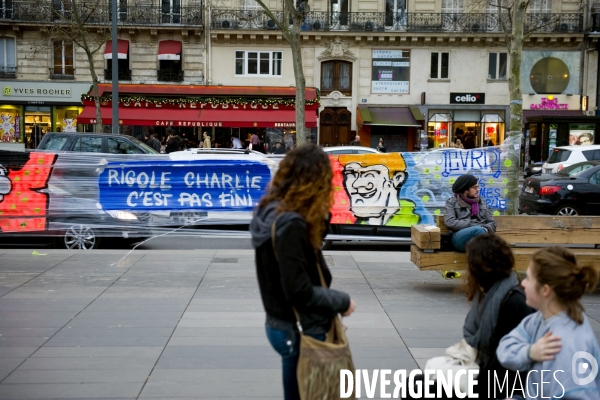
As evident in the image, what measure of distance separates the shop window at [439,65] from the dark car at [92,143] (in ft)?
83.7

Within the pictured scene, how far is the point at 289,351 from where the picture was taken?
358cm

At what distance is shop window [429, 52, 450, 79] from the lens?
38.3 meters

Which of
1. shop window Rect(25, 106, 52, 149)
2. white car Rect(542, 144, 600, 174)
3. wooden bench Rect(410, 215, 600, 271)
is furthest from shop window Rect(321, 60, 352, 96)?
wooden bench Rect(410, 215, 600, 271)

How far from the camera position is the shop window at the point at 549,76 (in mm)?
38469

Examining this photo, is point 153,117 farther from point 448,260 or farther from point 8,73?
point 448,260

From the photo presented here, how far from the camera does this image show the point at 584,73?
38.6m

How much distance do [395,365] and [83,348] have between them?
266cm

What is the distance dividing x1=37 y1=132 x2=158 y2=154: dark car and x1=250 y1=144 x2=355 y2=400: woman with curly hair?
1226cm

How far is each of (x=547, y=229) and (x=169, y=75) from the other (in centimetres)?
3122

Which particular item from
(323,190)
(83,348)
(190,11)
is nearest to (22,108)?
(190,11)

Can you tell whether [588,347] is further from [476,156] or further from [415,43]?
[415,43]

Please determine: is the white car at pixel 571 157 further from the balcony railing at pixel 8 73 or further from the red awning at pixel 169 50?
the balcony railing at pixel 8 73

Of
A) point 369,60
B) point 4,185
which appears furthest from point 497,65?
point 4,185

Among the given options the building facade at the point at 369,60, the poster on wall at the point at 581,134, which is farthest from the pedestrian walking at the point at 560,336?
the building facade at the point at 369,60
